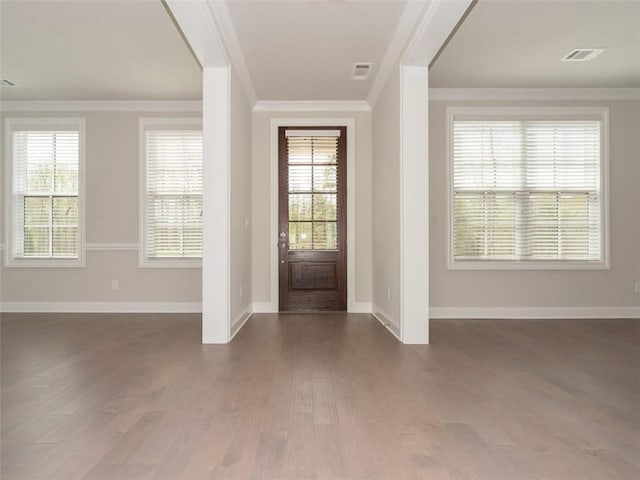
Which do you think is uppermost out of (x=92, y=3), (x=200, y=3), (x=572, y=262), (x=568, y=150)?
(x=92, y=3)

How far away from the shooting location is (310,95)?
5.65 m

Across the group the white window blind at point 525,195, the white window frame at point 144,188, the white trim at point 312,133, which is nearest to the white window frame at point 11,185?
the white window frame at point 144,188

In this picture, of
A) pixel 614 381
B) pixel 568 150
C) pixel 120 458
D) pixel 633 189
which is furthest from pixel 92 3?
pixel 633 189

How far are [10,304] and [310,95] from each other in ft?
15.8

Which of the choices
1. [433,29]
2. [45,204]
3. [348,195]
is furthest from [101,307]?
[433,29]

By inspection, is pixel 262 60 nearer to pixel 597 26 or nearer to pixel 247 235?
pixel 247 235

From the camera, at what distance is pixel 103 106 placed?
6.02 meters

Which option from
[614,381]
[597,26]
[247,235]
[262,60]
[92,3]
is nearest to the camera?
[614,381]

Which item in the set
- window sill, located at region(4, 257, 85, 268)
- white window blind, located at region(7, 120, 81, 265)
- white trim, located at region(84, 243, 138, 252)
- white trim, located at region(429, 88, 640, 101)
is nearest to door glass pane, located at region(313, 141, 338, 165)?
white trim, located at region(429, 88, 640, 101)

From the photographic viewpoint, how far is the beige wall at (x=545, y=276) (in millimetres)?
5570

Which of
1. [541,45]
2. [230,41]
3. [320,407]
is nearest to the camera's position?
[320,407]

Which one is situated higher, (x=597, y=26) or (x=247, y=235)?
(x=597, y=26)

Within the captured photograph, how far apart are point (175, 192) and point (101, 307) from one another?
182 centimetres

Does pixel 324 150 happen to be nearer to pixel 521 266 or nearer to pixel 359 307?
pixel 359 307
